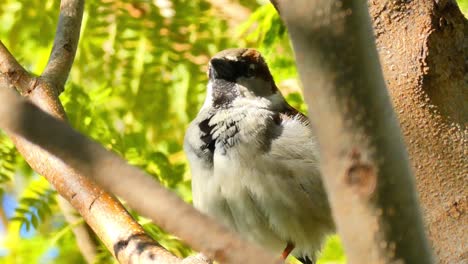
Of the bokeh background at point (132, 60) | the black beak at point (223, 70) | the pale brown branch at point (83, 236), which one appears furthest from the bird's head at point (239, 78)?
Result: the pale brown branch at point (83, 236)

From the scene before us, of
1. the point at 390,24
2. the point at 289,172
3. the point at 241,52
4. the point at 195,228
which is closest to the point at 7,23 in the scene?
the point at 241,52

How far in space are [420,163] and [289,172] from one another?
31.7 inches

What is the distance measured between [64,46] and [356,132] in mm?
1779

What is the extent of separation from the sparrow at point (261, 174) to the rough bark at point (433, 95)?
71cm

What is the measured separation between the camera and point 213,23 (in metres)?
3.96

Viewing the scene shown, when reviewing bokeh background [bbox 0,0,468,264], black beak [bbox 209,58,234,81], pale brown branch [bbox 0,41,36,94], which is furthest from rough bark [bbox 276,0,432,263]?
bokeh background [bbox 0,0,468,264]

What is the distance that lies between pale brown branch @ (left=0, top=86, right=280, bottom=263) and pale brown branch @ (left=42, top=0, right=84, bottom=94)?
1444 mm

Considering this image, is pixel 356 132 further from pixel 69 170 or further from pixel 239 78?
pixel 239 78

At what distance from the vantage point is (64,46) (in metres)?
2.64

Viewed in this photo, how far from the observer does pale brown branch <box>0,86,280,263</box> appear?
107 cm

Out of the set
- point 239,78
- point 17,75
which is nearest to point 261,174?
point 239,78

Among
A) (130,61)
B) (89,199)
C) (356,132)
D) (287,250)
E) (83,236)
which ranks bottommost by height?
(83,236)

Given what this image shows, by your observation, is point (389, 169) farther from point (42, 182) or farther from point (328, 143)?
point (42, 182)

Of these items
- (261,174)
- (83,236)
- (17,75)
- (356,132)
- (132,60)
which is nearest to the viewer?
(356,132)
